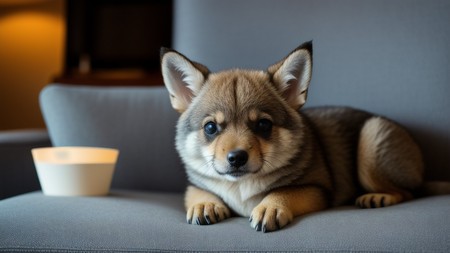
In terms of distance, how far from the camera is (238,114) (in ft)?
4.94

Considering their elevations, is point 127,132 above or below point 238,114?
below

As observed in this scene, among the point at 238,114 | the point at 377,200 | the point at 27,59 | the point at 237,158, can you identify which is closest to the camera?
the point at 237,158

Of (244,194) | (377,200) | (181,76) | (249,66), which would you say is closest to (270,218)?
(244,194)

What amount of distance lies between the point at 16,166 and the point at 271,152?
3.27 feet

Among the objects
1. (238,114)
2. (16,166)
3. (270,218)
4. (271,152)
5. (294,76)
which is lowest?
(16,166)

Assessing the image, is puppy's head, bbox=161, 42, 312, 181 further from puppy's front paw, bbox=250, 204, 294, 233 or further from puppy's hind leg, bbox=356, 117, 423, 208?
puppy's hind leg, bbox=356, 117, 423, 208

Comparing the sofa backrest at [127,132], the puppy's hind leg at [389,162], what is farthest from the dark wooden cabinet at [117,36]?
the puppy's hind leg at [389,162]

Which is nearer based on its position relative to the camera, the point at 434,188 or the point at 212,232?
the point at 212,232

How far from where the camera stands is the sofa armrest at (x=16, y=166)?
183cm

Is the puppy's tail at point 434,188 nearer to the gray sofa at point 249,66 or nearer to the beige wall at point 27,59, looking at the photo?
the gray sofa at point 249,66

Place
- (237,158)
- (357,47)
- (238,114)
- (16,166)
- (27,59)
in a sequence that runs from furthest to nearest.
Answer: (27,59) < (357,47) < (16,166) < (238,114) < (237,158)

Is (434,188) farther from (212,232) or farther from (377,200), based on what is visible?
(212,232)

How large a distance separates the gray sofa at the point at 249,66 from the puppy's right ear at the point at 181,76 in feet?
1.18

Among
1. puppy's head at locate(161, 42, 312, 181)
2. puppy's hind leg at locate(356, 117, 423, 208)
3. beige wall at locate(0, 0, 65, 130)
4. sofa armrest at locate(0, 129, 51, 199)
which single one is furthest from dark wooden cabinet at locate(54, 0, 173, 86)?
puppy's hind leg at locate(356, 117, 423, 208)
